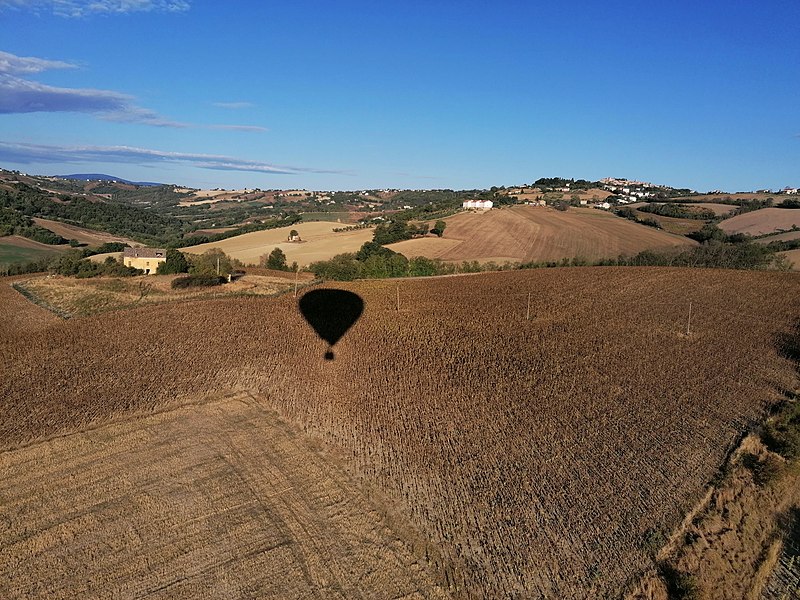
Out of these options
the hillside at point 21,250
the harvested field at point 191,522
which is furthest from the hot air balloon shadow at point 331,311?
the hillside at point 21,250

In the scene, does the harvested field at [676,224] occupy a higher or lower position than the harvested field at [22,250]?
higher

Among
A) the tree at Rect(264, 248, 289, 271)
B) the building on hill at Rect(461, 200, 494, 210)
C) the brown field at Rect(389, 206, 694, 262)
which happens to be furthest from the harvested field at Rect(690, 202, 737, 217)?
the tree at Rect(264, 248, 289, 271)

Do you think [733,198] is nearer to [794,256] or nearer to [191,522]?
[794,256]

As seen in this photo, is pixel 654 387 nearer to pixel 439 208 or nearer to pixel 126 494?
pixel 126 494

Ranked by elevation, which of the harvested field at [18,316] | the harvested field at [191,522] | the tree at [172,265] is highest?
the harvested field at [191,522]

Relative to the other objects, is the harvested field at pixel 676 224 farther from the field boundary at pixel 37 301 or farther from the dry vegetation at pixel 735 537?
the field boundary at pixel 37 301

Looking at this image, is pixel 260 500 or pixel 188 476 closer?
pixel 260 500

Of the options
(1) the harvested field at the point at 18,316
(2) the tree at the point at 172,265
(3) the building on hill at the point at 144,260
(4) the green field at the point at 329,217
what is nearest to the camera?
(1) the harvested field at the point at 18,316

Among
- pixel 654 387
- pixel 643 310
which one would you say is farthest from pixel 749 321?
pixel 654 387
